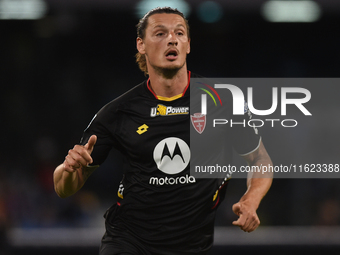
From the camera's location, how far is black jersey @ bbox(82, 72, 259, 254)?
2.60 m

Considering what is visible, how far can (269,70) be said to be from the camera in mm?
7535

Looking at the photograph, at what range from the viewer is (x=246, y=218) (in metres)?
2.22

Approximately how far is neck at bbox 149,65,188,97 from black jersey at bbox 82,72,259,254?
0.05m

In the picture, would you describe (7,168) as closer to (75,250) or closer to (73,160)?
(75,250)

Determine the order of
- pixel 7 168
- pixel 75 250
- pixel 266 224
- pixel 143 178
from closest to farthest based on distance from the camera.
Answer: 1. pixel 143 178
2. pixel 75 250
3. pixel 266 224
4. pixel 7 168

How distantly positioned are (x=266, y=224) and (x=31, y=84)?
4838mm

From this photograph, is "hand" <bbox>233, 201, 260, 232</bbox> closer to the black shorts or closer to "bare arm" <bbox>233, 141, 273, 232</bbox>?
"bare arm" <bbox>233, 141, 273, 232</bbox>

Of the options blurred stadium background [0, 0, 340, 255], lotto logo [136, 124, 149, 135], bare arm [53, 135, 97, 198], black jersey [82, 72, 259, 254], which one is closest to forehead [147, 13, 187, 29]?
black jersey [82, 72, 259, 254]

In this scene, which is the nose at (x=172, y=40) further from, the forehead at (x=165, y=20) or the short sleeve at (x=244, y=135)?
the short sleeve at (x=244, y=135)

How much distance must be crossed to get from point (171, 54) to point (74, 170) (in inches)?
39.2

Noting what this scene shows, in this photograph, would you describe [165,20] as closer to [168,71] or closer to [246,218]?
[168,71]

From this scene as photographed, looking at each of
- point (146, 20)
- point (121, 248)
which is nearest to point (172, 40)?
point (146, 20)

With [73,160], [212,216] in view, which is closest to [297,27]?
[212,216]

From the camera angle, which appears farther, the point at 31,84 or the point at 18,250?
the point at 31,84
